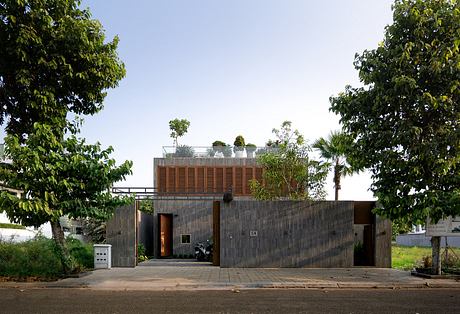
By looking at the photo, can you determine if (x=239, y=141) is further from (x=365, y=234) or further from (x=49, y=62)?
(x=49, y=62)

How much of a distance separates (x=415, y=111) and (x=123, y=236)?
1258cm

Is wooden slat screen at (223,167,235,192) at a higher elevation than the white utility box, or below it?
higher

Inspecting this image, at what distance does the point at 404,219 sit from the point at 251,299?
7472 mm

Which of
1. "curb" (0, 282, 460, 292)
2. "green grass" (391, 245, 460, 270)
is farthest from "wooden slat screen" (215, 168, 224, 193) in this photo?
"curb" (0, 282, 460, 292)

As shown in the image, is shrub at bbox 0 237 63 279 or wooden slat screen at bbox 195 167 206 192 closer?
shrub at bbox 0 237 63 279

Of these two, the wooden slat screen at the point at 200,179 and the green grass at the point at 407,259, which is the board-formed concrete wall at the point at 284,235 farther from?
the wooden slat screen at the point at 200,179

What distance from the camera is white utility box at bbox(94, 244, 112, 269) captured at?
17.9 metres

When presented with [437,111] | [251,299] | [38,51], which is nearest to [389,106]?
[437,111]

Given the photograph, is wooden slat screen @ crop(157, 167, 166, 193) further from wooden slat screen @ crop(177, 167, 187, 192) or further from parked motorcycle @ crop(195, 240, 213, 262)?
parked motorcycle @ crop(195, 240, 213, 262)

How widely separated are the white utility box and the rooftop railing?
1659 centimetres

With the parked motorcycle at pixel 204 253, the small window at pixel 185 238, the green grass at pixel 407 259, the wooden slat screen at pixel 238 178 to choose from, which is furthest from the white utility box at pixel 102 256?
the wooden slat screen at pixel 238 178

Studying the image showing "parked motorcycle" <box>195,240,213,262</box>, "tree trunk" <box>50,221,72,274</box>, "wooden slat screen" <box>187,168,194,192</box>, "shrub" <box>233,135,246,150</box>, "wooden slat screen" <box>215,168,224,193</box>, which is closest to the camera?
"tree trunk" <box>50,221,72,274</box>

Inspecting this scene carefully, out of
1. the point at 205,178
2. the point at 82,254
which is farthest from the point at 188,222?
the point at 82,254

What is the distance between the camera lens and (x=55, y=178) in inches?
566
